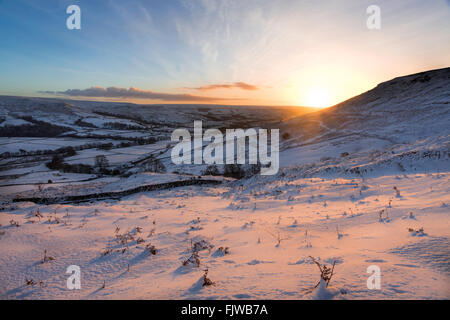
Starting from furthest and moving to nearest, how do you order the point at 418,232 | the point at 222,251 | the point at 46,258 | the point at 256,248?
the point at 256,248 < the point at 222,251 < the point at 46,258 < the point at 418,232

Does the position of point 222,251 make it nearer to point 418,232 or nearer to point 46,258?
point 46,258

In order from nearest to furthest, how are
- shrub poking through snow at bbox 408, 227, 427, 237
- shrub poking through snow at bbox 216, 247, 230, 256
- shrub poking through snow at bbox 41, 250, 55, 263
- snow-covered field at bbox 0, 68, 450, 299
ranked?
1. snow-covered field at bbox 0, 68, 450, 299
2. shrub poking through snow at bbox 408, 227, 427, 237
3. shrub poking through snow at bbox 41, 250, 55, 263
4. shrub poking through snow at bbox 216, 247, 230, 256

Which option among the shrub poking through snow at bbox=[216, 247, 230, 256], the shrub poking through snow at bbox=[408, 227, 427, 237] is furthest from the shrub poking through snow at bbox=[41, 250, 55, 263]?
the shrub poking through snow at bbox=[408, 227, 427, 237]

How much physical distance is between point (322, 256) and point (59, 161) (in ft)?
247

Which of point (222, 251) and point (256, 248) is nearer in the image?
point (222, 251)

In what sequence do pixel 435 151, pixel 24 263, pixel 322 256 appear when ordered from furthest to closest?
pixel 435 151 → pixel 24 263 → pixel 322 256

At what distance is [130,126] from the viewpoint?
461ft

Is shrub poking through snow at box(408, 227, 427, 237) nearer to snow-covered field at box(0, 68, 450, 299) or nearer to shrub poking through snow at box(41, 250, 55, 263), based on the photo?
snow-covered field at box(0, 68, 450, 299)

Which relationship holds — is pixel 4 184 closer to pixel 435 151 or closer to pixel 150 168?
pixel 150 168

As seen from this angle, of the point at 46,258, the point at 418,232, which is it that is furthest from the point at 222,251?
the point at 418,232
